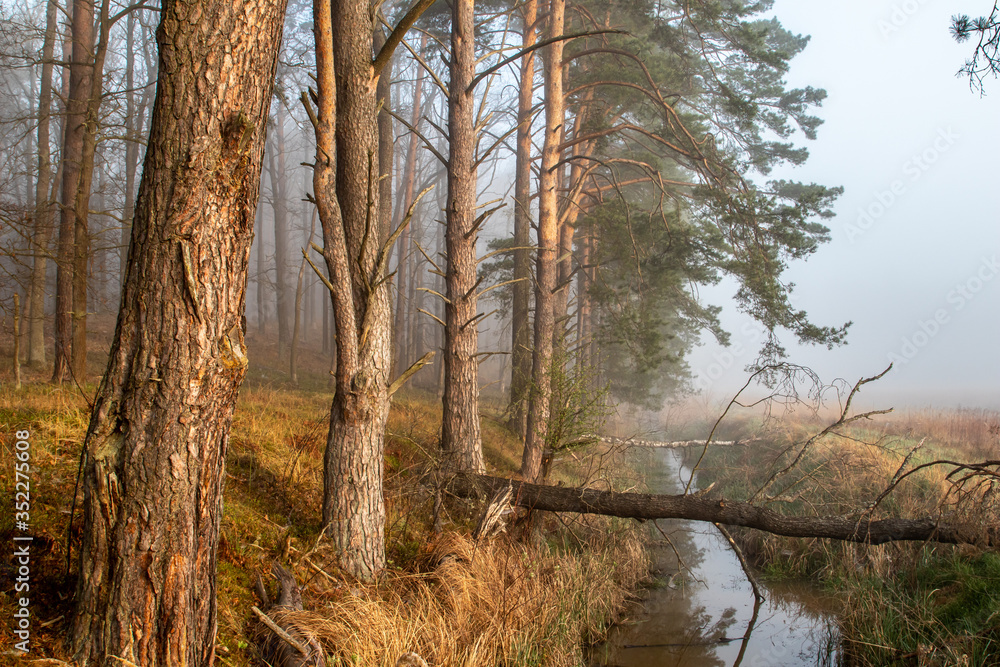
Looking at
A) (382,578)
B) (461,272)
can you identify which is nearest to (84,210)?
(461,272)

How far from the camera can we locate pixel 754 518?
5.07 metres

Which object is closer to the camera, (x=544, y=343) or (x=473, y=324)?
(x=473, y=324)

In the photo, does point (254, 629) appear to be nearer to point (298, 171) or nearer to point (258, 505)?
point (258, 505)

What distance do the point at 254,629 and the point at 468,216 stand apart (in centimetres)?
497

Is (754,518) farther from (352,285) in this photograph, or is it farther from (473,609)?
(352,285)

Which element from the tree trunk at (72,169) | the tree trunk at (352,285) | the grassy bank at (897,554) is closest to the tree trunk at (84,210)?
the tree trunk at (72,169)

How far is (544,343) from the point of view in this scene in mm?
9078

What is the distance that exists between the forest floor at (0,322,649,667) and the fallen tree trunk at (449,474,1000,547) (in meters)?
0.65

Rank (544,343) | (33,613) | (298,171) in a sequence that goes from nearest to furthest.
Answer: (33,613), (544,343), (298,171)

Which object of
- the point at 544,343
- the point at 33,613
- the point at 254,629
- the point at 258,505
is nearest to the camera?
the point at 33,613

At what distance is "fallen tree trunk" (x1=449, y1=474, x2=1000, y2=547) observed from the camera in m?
4.89

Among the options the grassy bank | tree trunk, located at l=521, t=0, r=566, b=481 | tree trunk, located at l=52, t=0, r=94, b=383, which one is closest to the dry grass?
the grassy bank

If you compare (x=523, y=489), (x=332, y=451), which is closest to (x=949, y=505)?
(x=523, y=489)

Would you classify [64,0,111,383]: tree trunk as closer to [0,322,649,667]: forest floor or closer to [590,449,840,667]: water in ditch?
[0,322,649,667]: forest floor
